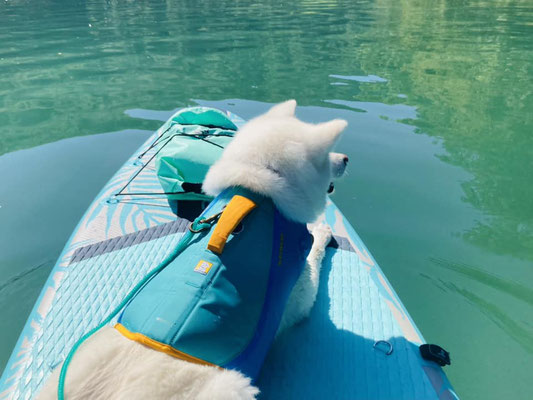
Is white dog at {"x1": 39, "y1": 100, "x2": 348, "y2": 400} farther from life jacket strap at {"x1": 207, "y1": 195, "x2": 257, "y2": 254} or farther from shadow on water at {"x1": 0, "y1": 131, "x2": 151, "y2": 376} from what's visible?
shadow on water at {"x1": 0, "y1": 131, "x2": 151, "y2": 376}

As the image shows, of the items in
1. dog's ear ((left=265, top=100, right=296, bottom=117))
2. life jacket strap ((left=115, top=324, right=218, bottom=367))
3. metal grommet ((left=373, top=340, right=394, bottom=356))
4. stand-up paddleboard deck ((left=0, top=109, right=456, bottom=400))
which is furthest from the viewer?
dog's ear ((left=265, top=100, right=296, bottom=117))

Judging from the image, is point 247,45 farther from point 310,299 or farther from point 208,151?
point 310,299

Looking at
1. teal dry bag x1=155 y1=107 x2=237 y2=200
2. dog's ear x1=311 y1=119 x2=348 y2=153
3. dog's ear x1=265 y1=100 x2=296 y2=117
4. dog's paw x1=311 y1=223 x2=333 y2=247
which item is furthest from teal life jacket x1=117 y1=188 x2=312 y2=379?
teal dry bag x1=155 y1=107 x2=237 y2=200

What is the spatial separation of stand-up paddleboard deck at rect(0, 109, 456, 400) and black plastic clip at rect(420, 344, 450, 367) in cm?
4

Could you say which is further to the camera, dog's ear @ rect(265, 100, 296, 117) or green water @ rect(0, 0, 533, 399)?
green water @ rect(0, 0, 533, 399)

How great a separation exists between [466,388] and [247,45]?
41.4 feet

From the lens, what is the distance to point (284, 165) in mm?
2004

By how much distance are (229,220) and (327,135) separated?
750 mm

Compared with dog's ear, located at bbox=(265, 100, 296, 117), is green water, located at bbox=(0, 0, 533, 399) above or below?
below

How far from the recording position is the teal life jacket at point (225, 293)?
1.53 meters

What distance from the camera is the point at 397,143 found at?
593 centimetres

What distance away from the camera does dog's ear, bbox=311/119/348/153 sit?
2.02 m

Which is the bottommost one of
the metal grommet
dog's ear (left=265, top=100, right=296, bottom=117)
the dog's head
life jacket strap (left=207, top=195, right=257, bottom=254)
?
the metal grommet

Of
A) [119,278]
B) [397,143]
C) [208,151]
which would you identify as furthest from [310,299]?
[397,143]
